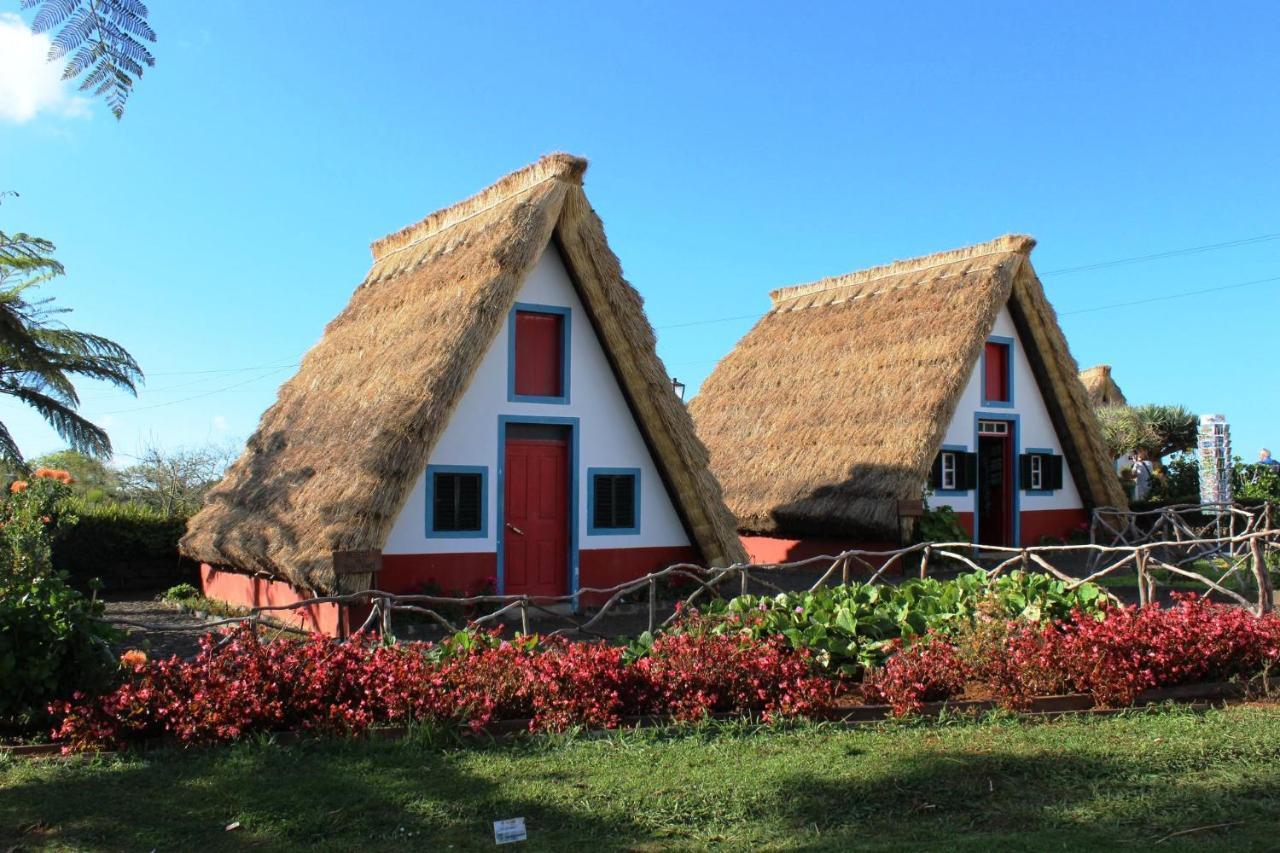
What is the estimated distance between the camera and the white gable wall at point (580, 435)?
11711 mm

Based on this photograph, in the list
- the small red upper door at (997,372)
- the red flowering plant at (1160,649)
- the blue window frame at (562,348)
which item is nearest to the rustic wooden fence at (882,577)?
the red flowering plant at (1160,649)

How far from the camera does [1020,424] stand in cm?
1833

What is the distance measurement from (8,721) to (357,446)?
5.26 meters

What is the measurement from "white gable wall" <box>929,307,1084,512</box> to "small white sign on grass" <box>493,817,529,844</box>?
1383 centimetres

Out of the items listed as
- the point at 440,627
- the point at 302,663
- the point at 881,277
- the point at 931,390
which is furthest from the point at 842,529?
the point at 302,663

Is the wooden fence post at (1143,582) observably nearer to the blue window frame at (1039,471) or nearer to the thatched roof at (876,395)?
the thatched roof at (876,395)

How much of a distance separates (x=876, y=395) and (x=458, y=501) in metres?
8.32

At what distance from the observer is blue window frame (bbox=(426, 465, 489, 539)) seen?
460 inches

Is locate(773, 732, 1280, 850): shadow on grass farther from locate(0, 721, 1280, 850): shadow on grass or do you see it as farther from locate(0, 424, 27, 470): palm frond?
locate(0, 424, 27, 470): palm frond

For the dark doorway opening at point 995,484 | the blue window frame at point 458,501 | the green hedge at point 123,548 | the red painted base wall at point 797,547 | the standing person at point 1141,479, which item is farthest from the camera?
the standing person at point 1141,479

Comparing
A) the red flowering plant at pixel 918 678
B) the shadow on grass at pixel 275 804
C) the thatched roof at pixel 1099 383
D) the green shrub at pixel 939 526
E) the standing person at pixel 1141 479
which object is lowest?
the shadow on grass at pixel 275 804

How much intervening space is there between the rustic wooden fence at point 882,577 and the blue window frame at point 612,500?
78cm

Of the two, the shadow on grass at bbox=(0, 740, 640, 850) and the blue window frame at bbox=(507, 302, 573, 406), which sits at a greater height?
the blue window frame at bbox=(507, 302, 573, 406)

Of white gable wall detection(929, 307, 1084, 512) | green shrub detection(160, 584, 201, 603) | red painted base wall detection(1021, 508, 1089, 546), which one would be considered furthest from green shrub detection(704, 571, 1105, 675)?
red painted base wall detection(1021, 508, 1089, 546)
